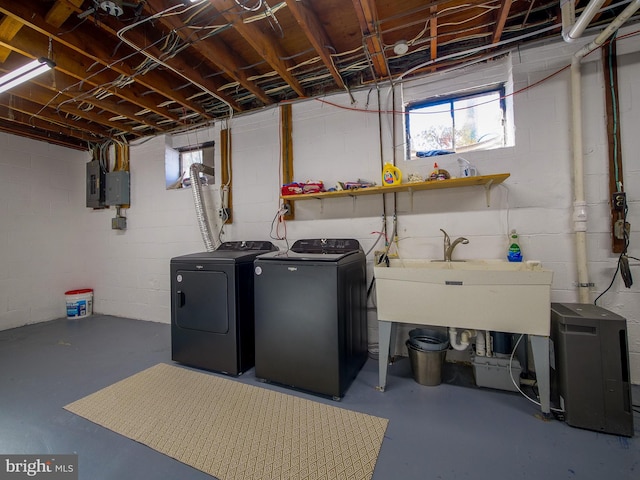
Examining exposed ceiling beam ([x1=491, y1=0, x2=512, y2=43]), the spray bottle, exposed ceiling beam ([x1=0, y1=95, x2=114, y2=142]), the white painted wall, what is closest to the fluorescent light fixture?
exposed ceiling beam ([x1=0, y1=95, x2=114, y2=142])

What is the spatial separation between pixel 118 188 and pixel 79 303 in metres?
1.77

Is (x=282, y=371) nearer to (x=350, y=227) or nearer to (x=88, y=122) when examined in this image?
(x=350, y=227)

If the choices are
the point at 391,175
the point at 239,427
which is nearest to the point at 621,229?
the point at 391,175

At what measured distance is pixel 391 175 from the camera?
2.22m

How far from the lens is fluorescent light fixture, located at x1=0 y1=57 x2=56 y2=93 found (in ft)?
6.03

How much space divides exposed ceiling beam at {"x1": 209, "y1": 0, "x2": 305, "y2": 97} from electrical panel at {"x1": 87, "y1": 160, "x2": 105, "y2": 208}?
3.24 m

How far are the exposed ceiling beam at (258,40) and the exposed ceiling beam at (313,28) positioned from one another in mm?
345

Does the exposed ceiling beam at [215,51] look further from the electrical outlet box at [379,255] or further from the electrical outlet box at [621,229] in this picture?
the electrical outlet box at [621,229]

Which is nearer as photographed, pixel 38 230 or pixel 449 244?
pixel 449 244

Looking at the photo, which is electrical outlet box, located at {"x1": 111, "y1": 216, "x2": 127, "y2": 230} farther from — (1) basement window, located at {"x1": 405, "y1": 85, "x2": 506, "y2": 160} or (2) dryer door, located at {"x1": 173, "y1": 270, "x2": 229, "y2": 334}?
(1) basement window, located at {"x1": 405, "y1": 85, "x2": 506, "y2": 160}

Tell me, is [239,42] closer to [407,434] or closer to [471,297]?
[471,297]

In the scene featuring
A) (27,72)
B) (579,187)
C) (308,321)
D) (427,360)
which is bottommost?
(427,360)

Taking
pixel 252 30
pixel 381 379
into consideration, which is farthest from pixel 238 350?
pixel 252 30

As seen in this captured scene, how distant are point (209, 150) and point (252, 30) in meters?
1.90
